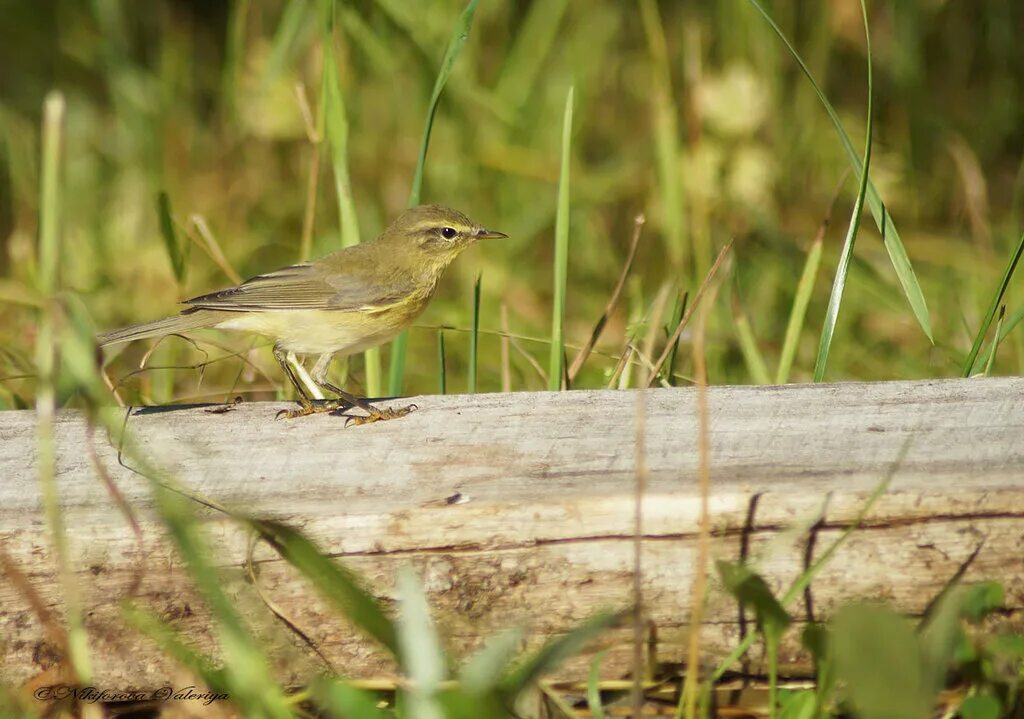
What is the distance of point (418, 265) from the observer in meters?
4.58

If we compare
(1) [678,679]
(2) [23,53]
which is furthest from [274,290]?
(2) [23,53]

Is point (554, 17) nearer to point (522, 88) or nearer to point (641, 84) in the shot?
point (522, 88)

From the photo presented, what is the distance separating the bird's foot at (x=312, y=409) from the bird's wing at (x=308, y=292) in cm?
71

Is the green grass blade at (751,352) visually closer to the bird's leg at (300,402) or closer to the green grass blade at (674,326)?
the green grass blade at (674,326)

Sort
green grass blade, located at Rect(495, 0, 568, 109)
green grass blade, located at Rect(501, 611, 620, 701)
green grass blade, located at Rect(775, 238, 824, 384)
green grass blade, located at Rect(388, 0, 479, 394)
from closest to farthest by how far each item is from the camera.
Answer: green grass blade, located at Rect(501, 611, 620, 701) < green grass blade, located at Rect(388, 0, 479, 394) < green grass blade, located at Rect(775, 238, 824, 384) < green grass blade, located at Rect(495, 0, 568, 109)

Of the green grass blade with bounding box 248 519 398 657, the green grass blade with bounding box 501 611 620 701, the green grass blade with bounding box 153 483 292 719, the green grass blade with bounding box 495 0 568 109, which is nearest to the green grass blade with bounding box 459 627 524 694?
the green grass blade with bounding box 501 611 620 701

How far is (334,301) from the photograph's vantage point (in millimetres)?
4324

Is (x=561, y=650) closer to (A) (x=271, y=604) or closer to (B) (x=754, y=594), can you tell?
(B) (x=754, y=594)

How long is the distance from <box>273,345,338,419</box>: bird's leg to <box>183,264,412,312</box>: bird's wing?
0.61 feet

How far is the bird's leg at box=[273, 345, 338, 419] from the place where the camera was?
313 centimetres

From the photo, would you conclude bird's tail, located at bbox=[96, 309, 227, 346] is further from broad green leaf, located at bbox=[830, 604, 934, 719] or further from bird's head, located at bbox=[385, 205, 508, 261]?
broad green leaf, located at bbox=[830, 604, 934, 719]

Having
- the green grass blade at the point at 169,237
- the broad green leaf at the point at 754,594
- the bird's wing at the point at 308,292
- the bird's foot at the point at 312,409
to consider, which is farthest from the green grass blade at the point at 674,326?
the green grass blade at the point at 169,237

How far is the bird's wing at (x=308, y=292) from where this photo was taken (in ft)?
13.8

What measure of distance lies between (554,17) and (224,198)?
205cm
